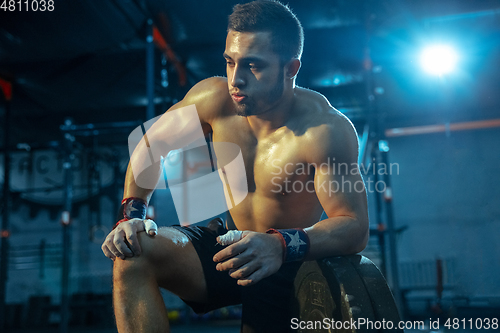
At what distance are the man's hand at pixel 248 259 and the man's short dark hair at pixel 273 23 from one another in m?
0.71

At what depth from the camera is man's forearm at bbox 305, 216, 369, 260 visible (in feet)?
4.04

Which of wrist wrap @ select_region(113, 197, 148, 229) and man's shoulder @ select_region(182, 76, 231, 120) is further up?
man's shoulder @ select_region(182, 76, 231, 120)

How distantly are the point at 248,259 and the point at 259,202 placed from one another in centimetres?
56

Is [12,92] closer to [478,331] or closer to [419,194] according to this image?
[478,331]

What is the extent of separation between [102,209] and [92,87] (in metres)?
3.44

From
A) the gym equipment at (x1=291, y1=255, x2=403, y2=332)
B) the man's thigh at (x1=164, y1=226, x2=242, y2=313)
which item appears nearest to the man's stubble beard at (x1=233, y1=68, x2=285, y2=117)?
the man's thigh at (x1=164, y1=226, x2=242, y2=313)

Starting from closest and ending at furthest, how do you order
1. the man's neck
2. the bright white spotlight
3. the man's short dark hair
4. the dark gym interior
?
the man's short dark hair, the man's neck, the dark gym interior, the bright white spotlight

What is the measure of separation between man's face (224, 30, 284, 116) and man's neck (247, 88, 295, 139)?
12cm

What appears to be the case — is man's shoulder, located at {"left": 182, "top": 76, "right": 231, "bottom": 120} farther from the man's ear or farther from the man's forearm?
the man's forearm

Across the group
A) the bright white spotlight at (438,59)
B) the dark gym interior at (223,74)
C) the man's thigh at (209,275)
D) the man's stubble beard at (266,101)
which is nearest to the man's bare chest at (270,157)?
the man's stubble beard at (266,101)

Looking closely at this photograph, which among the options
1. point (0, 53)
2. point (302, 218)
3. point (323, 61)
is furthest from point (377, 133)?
point (0, 53)

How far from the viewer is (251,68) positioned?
142 cm

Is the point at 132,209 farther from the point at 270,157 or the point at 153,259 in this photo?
the point at 270,157

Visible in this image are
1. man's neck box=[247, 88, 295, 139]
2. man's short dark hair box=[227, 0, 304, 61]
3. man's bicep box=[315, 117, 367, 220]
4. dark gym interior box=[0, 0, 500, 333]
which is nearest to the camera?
man's bicep box=[315, 117, 367, 220]
